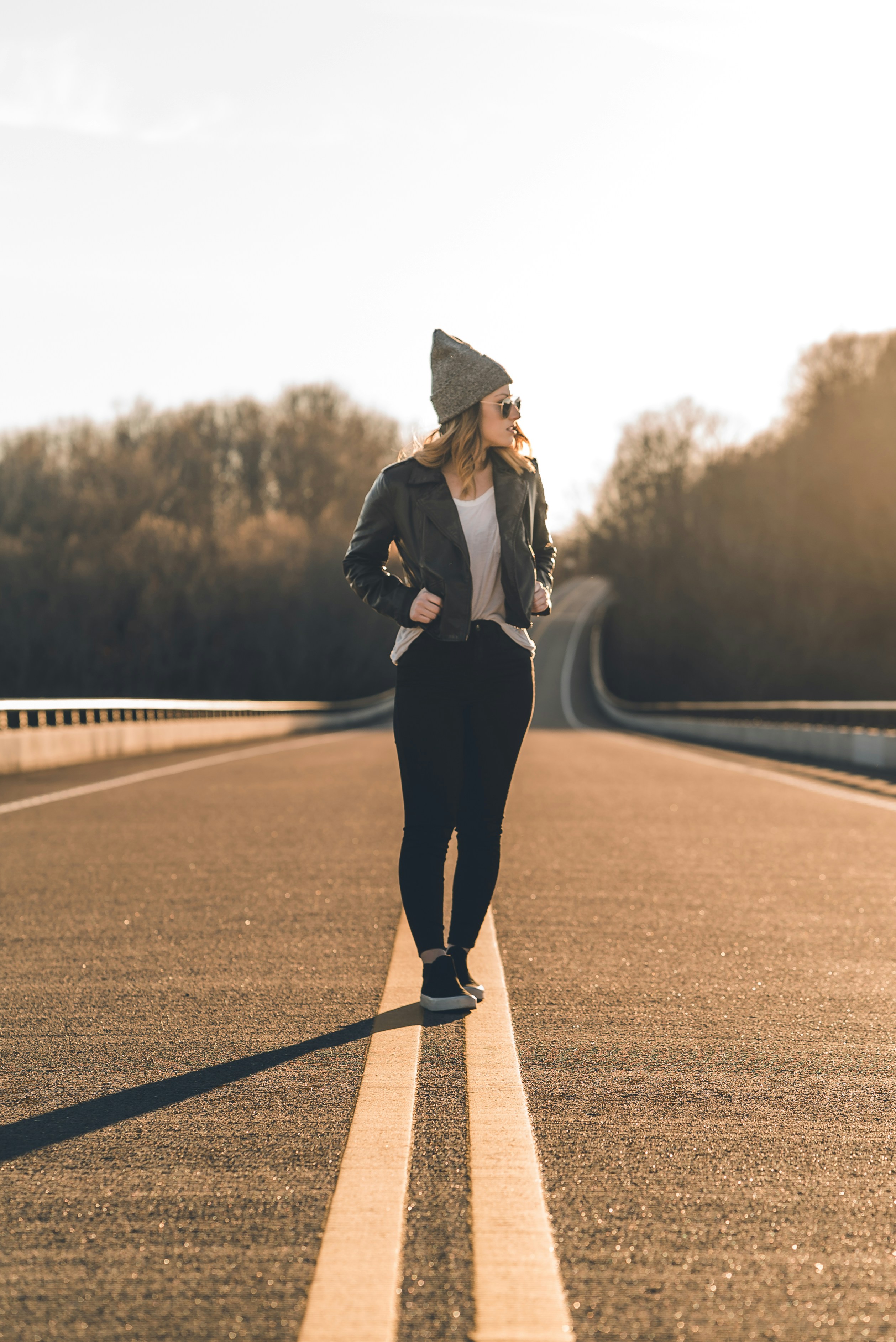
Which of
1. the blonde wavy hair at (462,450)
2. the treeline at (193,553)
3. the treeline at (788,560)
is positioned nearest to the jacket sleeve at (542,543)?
the blonde wavy hair at (462,450)

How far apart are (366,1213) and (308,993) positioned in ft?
7.00

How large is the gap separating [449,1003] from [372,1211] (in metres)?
1.76

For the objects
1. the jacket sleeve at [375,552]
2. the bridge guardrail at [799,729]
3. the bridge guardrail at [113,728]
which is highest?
the jacket sleeve at [375,552]

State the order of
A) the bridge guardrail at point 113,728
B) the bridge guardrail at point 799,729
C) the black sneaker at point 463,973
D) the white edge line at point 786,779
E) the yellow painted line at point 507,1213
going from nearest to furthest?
the yellow painted line at point 507,1213 < the black sneaker at point 463,973 < the white edge line at point 786,779 < the bridge guardrail at point 113,728 < the bridge guardrail at point 799,729

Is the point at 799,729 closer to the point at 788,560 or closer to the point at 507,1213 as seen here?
the point at 507,1213

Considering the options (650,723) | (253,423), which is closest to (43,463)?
(253,423)

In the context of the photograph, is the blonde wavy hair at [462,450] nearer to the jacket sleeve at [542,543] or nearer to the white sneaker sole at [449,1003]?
the jacket sleeve at [542,543]

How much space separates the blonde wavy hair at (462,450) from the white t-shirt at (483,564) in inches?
3.2

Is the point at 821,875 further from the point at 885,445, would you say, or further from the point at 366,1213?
the point at 885,445

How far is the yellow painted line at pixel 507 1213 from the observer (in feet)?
7.58

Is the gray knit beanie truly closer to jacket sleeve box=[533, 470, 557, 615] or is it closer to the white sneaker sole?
jacket sleeve box=[533, 470, 557, 615]

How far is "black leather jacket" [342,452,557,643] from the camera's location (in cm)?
450

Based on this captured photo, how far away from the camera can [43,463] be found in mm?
83688

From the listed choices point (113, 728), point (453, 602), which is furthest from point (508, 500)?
point (113, 728)
